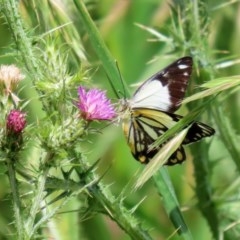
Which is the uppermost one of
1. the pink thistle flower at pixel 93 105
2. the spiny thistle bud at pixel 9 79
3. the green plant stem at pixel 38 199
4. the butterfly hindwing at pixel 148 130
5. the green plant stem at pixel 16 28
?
the green plant stem at pixel 16 28

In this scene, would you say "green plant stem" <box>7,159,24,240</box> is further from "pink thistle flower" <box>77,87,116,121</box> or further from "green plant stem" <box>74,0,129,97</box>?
"green plant stem" <box>74,0,129,97</box>

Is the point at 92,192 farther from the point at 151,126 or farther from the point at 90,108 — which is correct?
the point at 151,126

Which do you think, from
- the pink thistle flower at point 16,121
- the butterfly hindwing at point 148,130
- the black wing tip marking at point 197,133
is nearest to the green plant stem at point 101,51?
the butterfly hindwing at point 148,130

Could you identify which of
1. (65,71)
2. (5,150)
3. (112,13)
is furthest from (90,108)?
(112,13)

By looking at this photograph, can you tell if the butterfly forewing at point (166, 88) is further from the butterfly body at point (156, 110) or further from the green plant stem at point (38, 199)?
the green plant stem at point (38, 199)

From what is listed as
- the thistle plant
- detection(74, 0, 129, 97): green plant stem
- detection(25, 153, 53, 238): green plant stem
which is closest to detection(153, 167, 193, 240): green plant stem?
the thistle plant

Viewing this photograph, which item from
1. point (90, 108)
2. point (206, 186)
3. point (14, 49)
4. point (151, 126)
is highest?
point (14, 49)

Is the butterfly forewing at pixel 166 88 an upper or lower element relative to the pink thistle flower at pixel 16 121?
lower
